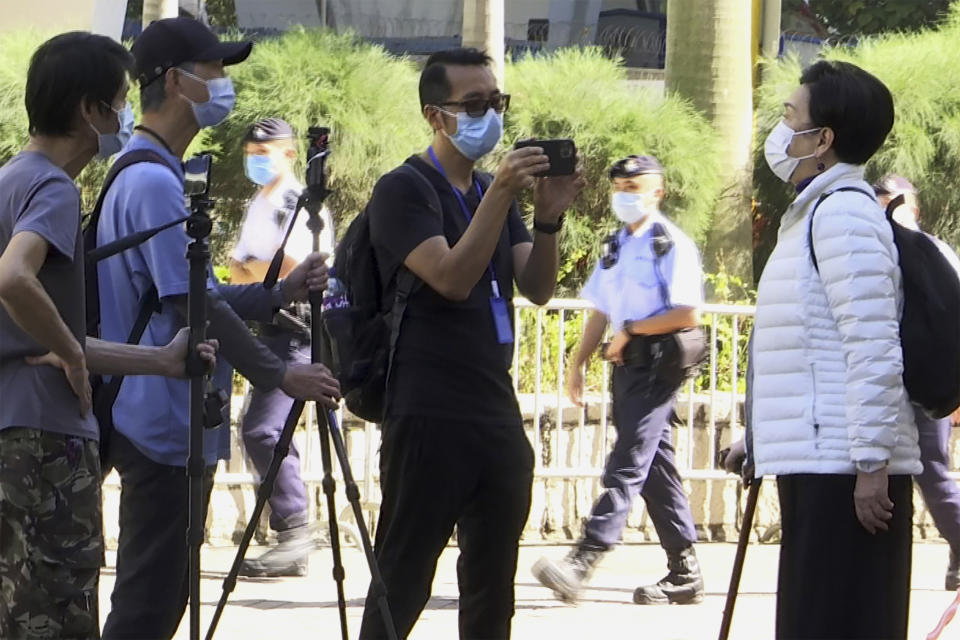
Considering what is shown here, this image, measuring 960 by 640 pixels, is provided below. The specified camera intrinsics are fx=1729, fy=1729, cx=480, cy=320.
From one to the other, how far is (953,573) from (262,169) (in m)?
3.94

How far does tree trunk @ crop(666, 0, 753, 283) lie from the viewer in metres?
13.5

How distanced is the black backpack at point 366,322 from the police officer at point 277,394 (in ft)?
9.18

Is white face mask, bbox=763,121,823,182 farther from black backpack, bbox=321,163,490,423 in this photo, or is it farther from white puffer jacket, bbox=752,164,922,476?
black backpack, bbox=321,163,490,423

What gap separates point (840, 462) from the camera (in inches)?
179

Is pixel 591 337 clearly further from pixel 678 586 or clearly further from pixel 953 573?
pixel 953 573

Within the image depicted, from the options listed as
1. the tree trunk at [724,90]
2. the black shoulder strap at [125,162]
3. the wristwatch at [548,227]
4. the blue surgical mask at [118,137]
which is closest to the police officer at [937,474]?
the wristwatch at [548,227]

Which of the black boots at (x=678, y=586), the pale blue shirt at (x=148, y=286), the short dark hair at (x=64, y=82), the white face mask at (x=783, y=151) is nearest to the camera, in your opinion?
the short dark hair at (x=64, y=82)

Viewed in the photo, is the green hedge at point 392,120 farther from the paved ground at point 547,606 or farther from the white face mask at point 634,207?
the white face mask at point 634,207

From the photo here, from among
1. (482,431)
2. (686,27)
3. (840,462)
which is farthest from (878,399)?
(686,27)

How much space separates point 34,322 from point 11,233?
0.25 metres

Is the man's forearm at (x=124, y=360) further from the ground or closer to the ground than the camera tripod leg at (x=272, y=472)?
further from the ground

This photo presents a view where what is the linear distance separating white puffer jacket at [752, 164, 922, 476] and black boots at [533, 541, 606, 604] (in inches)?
121

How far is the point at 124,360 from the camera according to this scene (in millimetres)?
4242

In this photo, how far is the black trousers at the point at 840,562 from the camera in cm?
459
